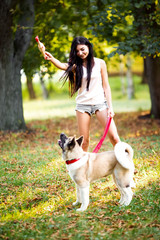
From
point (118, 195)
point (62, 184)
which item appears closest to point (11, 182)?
point (62, 184)

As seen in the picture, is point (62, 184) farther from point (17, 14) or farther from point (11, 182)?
point (17, 14)

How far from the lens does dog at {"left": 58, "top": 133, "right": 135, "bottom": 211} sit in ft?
14.2

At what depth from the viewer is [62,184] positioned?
18.7ft

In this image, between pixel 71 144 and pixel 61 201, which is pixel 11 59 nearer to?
pixel 61 201

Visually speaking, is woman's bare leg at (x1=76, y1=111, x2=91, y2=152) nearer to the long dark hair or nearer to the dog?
the long dark hair

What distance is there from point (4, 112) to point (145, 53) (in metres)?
5.22

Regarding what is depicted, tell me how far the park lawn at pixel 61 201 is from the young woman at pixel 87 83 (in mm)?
1140

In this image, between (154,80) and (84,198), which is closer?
(84,198)

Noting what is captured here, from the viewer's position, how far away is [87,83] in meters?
5.18

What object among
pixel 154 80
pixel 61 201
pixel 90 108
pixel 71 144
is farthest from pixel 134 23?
pixel 61 201

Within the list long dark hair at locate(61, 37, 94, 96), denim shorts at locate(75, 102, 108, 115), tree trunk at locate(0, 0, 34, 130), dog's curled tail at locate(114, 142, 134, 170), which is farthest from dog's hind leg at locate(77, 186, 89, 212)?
tree trunk at locate(0, 0, 34, 130)

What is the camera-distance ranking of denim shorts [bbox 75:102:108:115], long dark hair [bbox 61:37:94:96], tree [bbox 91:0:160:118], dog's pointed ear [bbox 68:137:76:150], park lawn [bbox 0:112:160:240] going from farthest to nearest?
tree [bbox 91:0:160:118] < denim shorts [bbox 75:102:108:115] < long dark hair [bbox 61:37:94:96] < dog's pointed ear [bbox 68:137:76:150] < park lawn [bbox 0:112:160:240]

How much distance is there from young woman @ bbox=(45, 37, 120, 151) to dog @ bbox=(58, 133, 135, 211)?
0.86 metres

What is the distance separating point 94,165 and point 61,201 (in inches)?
39.7
